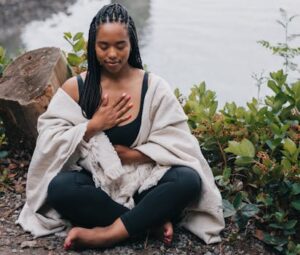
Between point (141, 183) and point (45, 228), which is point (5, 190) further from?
point (141, 183)

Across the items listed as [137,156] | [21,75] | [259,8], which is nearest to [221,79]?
[259,8]

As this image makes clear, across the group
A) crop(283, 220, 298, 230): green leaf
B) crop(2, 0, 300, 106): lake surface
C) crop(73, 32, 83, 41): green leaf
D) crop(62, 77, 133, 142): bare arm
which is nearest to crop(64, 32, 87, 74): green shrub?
crop(73, 32, 83, 41): green leaf

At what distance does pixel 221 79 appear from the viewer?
6.16 meters

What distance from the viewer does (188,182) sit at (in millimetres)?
2645

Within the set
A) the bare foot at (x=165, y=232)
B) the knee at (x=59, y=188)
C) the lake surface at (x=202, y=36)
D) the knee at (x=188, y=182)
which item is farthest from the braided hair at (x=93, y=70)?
the lake surface at (x=202, y=36)

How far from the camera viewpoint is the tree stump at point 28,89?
126 inches

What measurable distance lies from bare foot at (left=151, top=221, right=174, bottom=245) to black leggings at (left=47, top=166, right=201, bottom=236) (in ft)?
0.11

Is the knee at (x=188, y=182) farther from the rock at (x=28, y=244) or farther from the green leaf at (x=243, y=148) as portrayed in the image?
the rock at (x=28, y=244)

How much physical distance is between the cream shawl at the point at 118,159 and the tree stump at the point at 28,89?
43cm

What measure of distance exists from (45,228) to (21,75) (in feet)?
3.17

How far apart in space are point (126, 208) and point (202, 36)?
491 centimetres

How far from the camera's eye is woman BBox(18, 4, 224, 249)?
264 cm

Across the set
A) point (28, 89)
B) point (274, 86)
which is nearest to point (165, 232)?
point (274, 86)

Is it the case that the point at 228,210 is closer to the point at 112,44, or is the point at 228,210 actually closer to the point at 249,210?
the point at 249,210
